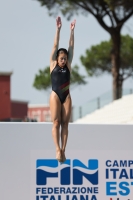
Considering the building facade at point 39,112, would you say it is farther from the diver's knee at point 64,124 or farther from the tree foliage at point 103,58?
the diver's knee at point 64,124

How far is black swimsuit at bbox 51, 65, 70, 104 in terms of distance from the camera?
9.10 metres

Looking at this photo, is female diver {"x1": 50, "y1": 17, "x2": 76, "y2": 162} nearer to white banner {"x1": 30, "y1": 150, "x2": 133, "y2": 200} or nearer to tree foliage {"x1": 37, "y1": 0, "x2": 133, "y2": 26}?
white banner {"x1": 30, "y1": 150, "x2": 133, "y2": 200}

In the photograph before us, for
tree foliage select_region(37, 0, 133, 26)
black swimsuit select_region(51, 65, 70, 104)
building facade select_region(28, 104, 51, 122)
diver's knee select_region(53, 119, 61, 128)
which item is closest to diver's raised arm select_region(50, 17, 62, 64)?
black swimsuit select_region(51, 65, 70, 104)

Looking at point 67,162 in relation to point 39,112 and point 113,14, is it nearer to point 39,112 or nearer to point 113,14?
point 113,14

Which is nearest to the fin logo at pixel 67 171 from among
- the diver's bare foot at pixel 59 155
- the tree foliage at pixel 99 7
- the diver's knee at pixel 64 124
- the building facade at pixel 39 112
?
the diver's bare foot at pixel 59 155

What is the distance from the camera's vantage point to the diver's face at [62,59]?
29.7ft

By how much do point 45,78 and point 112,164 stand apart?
159 feet

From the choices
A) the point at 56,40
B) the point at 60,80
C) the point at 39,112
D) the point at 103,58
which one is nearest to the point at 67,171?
the point at 60,80

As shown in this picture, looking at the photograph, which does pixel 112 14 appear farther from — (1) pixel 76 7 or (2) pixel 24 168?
(2) pixel 24 168

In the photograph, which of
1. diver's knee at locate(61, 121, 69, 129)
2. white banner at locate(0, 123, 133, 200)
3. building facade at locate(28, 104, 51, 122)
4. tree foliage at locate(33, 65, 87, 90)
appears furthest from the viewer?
building facade at locate(28, 104, 51, 122)

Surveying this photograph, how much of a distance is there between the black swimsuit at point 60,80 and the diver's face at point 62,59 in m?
0.05

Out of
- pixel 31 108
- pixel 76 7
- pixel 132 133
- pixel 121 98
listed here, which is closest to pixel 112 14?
pixel 76 7

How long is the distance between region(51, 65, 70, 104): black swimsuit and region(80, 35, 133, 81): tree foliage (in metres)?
30.9

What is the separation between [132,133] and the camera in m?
9.86
